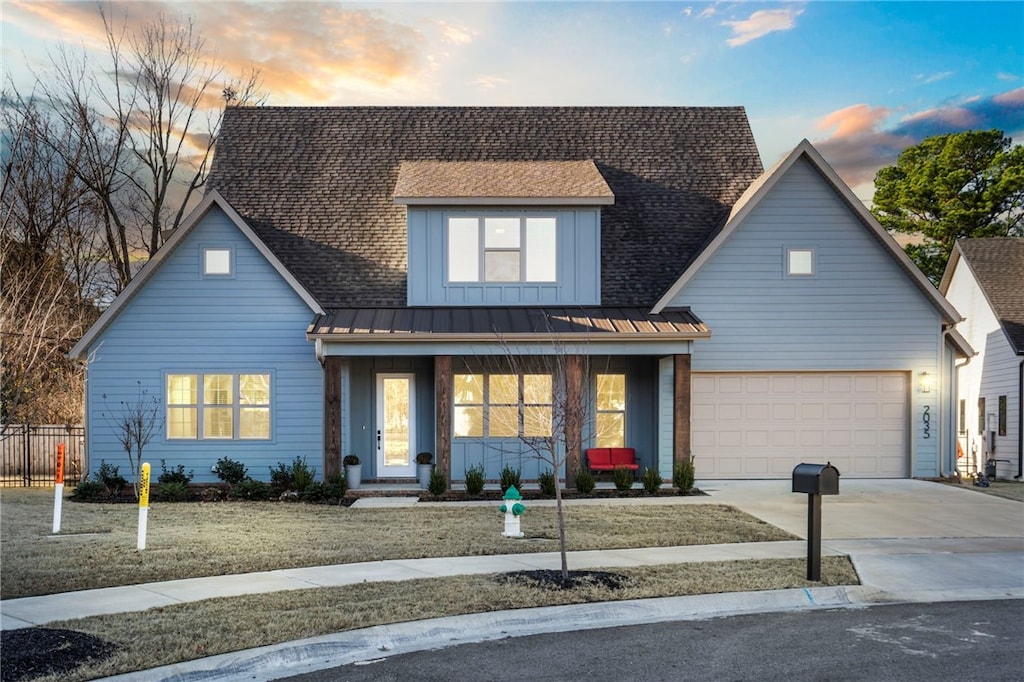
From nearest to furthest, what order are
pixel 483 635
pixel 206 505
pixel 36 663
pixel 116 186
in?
pixel 36 663 → pixel 483 635 → pixel 206 505 → pixel 116 186

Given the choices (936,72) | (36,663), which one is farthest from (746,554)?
(936,72)

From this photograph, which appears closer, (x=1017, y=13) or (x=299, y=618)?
(x=299, y=618)

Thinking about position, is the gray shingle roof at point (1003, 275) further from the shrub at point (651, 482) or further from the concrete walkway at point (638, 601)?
the shrub at point (651, 482)

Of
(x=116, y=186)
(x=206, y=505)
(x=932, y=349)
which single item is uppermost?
(x=116, y=186)

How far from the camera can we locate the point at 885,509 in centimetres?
1656

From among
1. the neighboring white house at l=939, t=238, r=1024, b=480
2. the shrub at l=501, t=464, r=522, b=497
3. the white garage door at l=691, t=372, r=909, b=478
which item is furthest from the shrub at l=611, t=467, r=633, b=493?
the neighboring white house at l=939, t=238, r=1024, b=480

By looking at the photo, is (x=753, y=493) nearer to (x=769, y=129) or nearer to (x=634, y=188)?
(x=634, y=188)

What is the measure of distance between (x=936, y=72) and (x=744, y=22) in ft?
30.6

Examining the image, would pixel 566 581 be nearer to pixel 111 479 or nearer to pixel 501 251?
pixel 501 251

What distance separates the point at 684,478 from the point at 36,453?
15.4 meters

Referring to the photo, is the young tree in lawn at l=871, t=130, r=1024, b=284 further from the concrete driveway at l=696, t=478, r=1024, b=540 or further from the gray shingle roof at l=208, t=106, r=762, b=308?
the concrete driveway at l=696, t=478, r=1024, b=540

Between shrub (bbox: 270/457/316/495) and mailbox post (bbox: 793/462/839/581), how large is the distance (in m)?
10.4

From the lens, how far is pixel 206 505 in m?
17.8

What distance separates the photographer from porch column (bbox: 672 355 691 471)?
1933 centimetres
